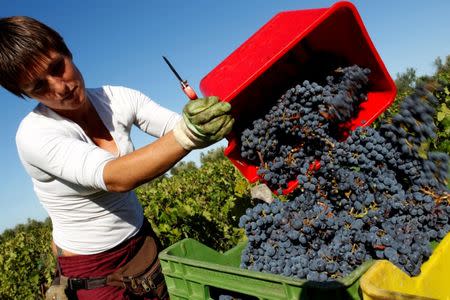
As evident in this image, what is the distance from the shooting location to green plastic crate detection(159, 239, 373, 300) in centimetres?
101

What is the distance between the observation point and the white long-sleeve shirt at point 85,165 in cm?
158

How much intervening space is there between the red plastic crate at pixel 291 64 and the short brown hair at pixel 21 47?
0.79 m

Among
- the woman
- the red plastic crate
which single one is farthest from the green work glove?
the red plastic crate

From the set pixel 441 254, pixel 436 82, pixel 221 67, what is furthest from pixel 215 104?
pixel 441 254

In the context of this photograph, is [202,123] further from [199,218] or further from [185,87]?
[199,218]

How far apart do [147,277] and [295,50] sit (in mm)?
1581

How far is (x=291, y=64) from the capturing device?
1.86m

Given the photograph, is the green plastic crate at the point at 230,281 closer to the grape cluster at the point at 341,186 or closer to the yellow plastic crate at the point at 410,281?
the yellow plastic crate at the point at 410,281

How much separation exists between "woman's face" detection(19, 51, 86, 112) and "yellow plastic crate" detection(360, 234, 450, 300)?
158 centimetres

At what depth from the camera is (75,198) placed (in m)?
2.01

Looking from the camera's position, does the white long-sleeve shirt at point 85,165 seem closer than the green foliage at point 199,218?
Yes

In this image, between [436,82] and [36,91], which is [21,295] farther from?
[436,82]

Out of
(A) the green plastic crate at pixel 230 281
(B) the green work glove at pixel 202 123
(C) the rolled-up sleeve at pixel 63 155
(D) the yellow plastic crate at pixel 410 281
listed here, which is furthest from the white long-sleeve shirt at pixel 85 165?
(D) the yellow plastic crate at pixel 410 281

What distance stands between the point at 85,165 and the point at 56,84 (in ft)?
1.70
